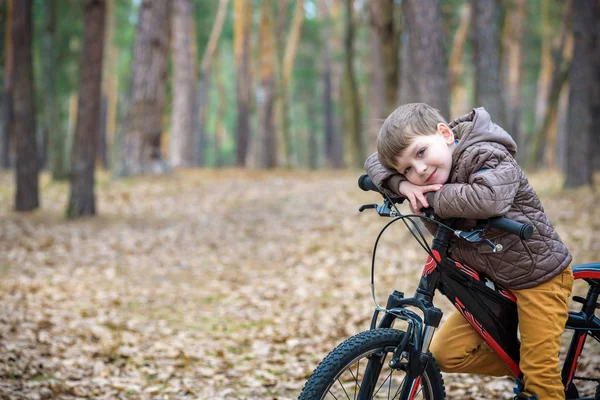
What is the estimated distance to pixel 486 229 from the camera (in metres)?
2.69

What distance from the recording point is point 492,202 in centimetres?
261

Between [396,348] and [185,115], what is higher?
[185,115]

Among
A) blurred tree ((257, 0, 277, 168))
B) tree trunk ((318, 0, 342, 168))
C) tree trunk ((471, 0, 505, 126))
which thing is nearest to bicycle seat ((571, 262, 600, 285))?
tree trunk ((471, 0, 505, 126))

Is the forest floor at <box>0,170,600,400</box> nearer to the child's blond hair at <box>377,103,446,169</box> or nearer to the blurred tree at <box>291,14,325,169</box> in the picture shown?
the child's blond hair at <box>377,103,446,169</box>

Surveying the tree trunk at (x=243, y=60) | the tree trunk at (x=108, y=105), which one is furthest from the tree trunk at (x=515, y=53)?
the tree trunk at (x=108, y=105)

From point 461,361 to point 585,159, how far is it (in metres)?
10.4

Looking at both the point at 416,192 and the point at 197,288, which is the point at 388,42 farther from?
the point at 416,192

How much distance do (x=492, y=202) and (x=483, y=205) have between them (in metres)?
0.04

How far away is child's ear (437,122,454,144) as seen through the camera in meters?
2.76

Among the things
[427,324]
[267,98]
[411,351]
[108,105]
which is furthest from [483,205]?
[108,105]

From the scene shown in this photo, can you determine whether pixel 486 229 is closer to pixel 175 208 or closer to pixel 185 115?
pixel 175 208

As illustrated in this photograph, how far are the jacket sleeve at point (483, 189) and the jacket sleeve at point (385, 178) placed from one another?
24 centimetres

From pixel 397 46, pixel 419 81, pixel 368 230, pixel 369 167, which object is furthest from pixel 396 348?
pixel 397 46

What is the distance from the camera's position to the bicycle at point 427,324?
8.64 feet
